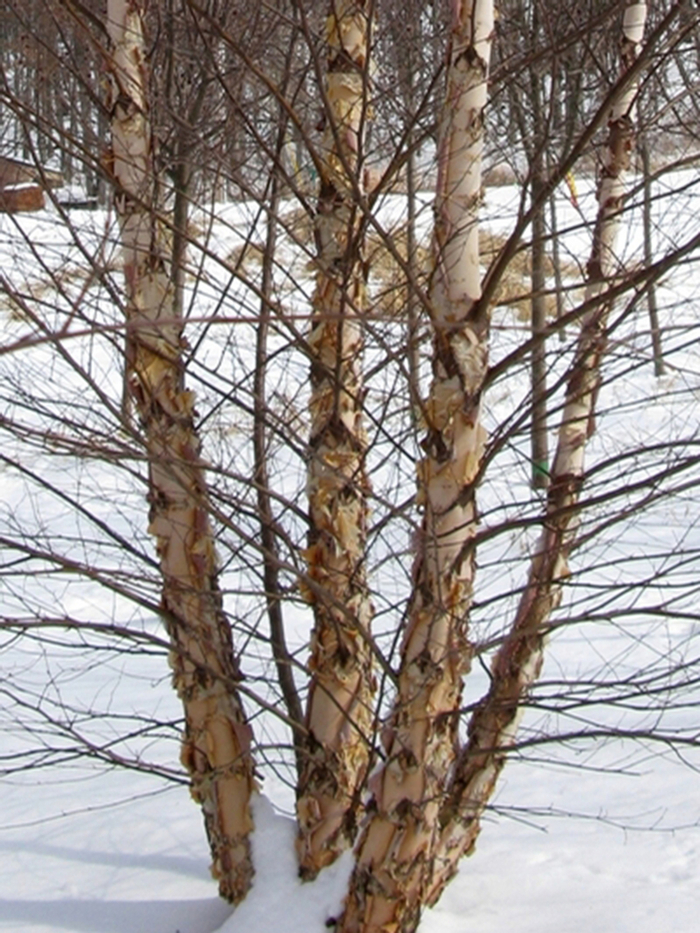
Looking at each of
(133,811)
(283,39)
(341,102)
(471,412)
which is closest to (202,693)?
(471,412)

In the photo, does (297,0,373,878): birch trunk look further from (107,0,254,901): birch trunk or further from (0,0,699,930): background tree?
(107,0,254,901): birch trunk

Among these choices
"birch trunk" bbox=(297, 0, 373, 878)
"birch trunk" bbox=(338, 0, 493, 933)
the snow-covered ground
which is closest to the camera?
"birch trunk" bbox=(338, 0, 493, 933)

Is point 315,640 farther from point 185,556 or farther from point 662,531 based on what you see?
point 662,531

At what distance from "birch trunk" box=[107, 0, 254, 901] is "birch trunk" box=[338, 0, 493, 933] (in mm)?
642

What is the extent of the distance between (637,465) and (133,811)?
12.2 feet

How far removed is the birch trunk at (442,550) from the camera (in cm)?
308

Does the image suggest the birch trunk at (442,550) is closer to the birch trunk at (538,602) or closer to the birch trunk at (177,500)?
the birch trunk at (538,602)

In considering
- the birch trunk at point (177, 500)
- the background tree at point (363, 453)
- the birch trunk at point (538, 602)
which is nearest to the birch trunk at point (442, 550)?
the background tree at point (363, 453)

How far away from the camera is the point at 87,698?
7570mm

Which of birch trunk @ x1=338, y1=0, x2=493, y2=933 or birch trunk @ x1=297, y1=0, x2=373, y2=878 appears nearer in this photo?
birch trunk @ x1=338, y1=0, x2=493, y2=933

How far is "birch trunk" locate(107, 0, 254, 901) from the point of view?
11.8 ft

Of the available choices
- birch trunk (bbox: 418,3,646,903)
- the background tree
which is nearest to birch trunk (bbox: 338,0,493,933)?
the background tree

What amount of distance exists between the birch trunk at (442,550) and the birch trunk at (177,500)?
0.64 m

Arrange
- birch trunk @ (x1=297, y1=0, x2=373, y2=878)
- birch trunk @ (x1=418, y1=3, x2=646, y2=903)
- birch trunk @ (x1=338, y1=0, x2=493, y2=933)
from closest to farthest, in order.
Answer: birch trunk @ (x1=338, y1=0, x2=493, y2=933)
birch trunk @ (x1=297, y1=0, x2=373, y2=878)
birch trunk @ (x1=418, y1=3, x2=646, y2=903)
